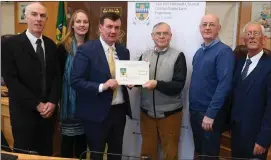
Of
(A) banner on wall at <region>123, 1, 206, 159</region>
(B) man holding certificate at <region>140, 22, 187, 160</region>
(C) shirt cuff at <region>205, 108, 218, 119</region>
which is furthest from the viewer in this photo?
(A) banner on wall at <region>123, 1, 206, 159</region>

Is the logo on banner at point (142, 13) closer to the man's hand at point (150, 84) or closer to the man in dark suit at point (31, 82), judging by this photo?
the man's hand at point (150, 84)

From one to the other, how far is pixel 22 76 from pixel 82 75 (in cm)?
47

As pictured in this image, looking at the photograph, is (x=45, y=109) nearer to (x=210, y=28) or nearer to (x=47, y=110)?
(x=47, y=110)

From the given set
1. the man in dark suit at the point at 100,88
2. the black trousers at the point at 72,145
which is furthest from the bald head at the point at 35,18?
the black trousers at the point at 72,145

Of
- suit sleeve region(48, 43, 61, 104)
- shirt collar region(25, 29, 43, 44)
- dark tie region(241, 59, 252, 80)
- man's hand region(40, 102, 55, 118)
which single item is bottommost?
man's hand region(40, 102, 55, 118)

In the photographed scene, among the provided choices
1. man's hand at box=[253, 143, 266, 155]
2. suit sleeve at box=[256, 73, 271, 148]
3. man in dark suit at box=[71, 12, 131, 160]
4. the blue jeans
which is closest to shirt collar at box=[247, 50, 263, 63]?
suit sleeve at box=[256, 73, 271, 148]

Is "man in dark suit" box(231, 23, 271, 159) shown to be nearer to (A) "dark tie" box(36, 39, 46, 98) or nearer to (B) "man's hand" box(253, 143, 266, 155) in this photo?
(B) "man's hand" box(253, 143, 266, 155)

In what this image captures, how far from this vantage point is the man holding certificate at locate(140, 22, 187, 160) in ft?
7.82

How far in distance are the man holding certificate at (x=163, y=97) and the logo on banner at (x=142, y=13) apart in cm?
34

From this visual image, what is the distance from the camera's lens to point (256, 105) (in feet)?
6.53

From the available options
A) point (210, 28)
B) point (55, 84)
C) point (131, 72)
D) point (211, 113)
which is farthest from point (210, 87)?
point (55, 84)

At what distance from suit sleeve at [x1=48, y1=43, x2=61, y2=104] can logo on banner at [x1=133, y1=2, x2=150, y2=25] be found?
35.9 inches

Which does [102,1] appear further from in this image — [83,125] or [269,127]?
[269,127]

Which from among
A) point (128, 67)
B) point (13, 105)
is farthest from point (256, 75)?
point (13, 105)
